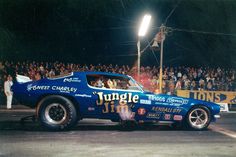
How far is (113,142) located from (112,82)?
85.9 inches

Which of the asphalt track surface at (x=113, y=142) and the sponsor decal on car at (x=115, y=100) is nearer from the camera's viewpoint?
the asphalt track surface at (x=113, y=142)

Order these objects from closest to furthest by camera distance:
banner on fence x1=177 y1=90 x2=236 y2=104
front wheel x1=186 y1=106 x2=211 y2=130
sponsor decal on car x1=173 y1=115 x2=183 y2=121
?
sponsor decal on car x1=173 y1=115 x2=183 y2=121
front wheel x1=186 y1=106 x2=211 y2=130
banner on fence x1=177 y1=90 x2=236 y2=104

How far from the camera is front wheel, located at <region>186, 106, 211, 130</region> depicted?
9.22 metres

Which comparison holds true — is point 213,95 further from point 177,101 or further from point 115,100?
point 115,100

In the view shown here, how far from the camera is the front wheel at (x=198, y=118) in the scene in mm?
9219

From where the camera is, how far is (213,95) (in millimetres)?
19000

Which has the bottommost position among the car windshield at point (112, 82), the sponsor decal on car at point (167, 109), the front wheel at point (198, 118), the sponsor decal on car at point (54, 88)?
the front wheel at point (198, 118)

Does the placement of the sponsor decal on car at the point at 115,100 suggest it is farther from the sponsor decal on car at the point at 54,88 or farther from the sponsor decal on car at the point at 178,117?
the sponsor decal on car at the point at 178,117

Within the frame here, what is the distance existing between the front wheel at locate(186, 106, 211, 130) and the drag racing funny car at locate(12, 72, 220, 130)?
363 mm

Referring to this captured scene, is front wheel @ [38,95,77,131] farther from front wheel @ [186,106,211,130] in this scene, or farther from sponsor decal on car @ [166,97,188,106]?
front wheel @ [186,106,211,130]

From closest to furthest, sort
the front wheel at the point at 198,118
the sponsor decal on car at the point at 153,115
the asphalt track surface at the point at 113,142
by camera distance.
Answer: the asphalt track surface at the point at 113,142 < the sponsor decal on car at the point at 153,115 < the front wheel at the point at 198,118

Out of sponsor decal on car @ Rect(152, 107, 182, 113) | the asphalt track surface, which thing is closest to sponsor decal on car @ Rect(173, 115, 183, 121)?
sponsor decal on car @ Rect(152, 107, 182, 113)

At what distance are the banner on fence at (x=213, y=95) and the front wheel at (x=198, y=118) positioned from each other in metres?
9.69

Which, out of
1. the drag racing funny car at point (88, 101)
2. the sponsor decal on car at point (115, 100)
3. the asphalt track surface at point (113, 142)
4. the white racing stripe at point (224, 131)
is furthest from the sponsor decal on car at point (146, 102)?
the white racing stripe at point (224, 131)
